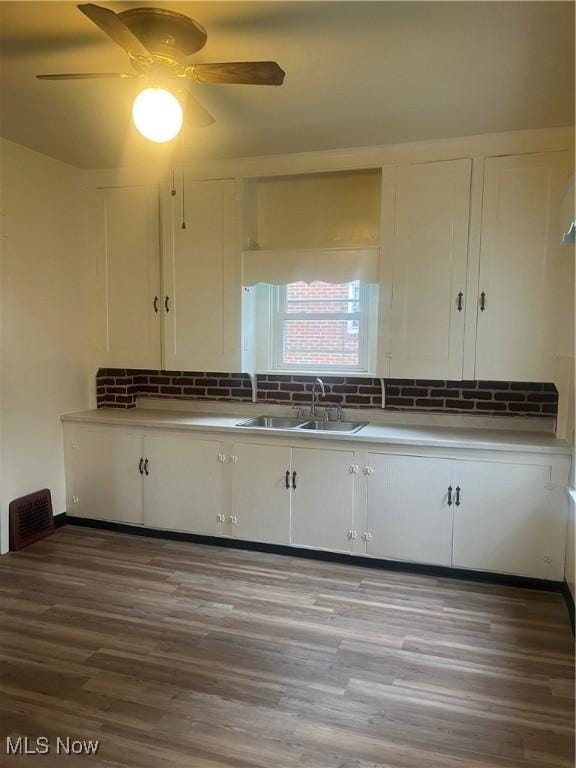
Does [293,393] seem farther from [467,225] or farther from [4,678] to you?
[4,678]

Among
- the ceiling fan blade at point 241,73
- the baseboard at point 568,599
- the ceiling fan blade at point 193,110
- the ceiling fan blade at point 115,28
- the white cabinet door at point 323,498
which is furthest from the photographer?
the white cabinet door at point 323,498

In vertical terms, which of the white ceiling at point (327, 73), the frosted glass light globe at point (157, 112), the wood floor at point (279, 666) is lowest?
the wood floor at point (279, 666)

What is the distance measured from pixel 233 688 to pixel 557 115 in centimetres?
321

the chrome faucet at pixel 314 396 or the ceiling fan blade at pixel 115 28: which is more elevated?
the ceiling fan blade at pixel 115 28

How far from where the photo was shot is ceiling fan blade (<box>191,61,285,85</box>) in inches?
78.7

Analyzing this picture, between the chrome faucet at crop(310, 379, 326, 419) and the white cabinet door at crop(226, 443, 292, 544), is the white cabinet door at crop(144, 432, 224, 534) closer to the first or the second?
the white cabinet door at crop(226, 443, 292, 544)

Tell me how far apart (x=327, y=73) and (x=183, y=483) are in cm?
264

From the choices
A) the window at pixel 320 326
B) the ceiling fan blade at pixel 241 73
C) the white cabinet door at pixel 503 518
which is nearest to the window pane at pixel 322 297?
the window at pixel 320 326

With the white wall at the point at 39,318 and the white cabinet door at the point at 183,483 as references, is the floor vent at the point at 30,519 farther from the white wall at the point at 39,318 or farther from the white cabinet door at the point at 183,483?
the white cabinet door at the point at 183,483

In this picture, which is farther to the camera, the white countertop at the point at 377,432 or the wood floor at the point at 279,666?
the white countertop at the point at 377,432

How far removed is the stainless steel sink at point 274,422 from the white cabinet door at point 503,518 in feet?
3.90

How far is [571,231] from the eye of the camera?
2.52 m

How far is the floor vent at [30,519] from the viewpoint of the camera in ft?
11.9

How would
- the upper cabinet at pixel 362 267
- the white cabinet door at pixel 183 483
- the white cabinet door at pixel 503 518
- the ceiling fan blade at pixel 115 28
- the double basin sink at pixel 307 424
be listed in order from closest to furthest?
the ceiling fan blade at pixel 115 28 → the white cabinet door at pixel 503 518 → the upper cabinet at pixel 362 267 → the white cabinet door at pixel 183 483 → the double basin sink at pixel 307 424
